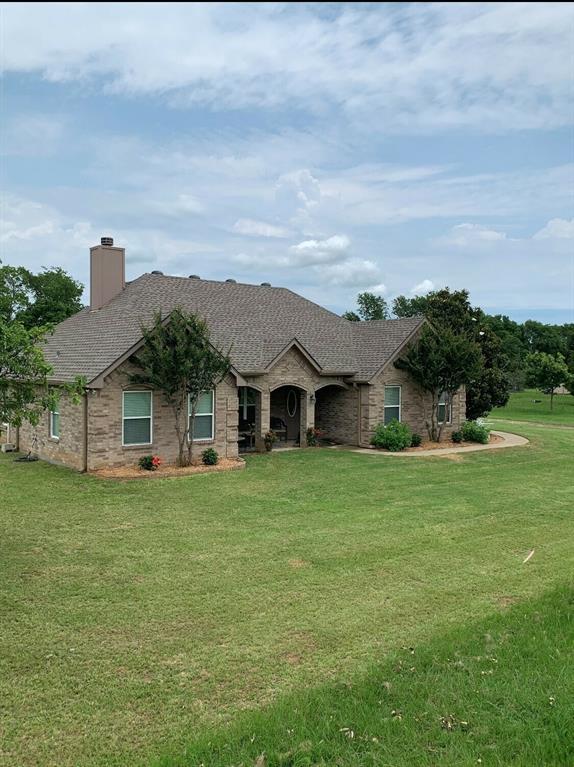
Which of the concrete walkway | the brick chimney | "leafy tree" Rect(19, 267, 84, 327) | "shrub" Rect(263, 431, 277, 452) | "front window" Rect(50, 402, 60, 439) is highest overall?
"leafy tree" Rect(19, 267, 84, 327)

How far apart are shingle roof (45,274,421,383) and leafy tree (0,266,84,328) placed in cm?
2142

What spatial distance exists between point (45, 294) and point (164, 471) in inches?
1316

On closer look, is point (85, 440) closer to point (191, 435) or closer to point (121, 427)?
point (121, 427)

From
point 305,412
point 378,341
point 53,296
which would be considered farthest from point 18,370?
point 53,296

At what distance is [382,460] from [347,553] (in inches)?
402

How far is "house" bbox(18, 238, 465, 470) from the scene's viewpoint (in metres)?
17.2

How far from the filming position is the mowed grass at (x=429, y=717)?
4.32 meters

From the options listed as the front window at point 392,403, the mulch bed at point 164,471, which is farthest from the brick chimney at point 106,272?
the front window at point 392,403

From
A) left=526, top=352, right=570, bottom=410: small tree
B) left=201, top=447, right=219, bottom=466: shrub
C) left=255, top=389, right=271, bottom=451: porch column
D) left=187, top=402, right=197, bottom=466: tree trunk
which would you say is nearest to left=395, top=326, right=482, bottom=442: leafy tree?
left=255, top=389, right=271, bottom=451: porch column

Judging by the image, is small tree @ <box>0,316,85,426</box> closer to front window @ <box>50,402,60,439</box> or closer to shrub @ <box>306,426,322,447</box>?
front window @ <box>50,402,60,439</box>

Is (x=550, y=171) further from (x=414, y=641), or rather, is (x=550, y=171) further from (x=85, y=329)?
(x=85, y=329)

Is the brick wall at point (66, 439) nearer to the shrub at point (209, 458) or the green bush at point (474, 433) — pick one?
the shrub at point (209, 458)

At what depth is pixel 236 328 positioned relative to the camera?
900 inches

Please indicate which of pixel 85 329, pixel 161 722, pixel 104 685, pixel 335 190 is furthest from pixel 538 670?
pixel 85 329
